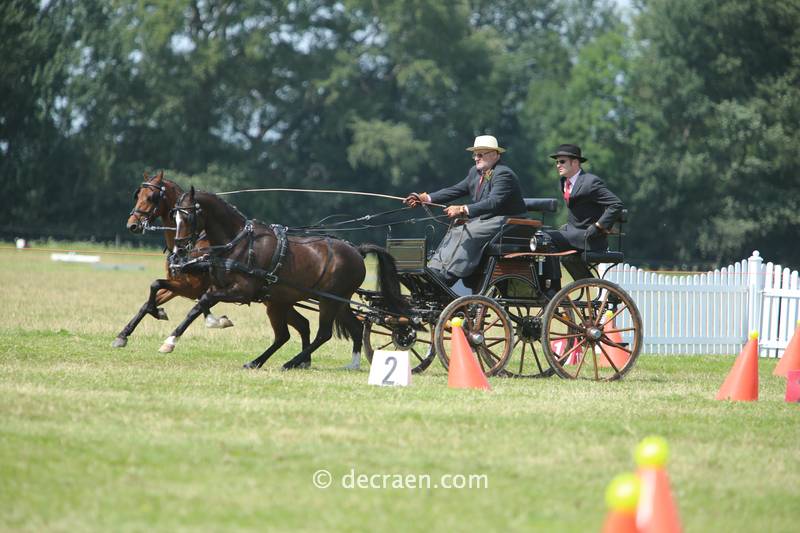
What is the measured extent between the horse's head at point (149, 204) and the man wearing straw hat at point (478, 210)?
2.45 metres

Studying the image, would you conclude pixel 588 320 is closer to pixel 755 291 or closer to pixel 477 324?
pixel 477 324

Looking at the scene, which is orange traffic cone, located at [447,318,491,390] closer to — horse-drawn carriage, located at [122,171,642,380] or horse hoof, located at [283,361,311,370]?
horse-drawn carriage, located at [122,171,642,380]

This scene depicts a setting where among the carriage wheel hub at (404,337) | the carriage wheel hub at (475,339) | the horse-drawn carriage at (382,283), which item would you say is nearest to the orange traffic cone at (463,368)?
the horse-drawn carriage at (382,283)

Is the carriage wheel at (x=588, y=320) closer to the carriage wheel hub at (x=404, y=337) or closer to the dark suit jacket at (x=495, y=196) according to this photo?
the dark suit jacket at (x=495, y=196)

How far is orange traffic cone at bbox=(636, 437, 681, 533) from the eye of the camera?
4.26m

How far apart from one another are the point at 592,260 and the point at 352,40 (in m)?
46.8

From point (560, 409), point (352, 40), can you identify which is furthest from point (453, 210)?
point (352, 40)

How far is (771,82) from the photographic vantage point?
47625 millimetres

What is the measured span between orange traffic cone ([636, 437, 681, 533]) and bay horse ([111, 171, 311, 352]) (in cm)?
778

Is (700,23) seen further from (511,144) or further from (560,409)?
(560,409)

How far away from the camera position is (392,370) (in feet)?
32.8

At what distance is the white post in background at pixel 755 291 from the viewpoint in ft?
54.5

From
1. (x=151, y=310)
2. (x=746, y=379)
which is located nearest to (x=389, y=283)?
(x=151, y=310)

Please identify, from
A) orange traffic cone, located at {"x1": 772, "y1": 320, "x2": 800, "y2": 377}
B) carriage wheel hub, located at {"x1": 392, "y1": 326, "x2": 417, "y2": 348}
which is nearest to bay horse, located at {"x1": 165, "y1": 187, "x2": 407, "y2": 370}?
carriage wheel hub, located at {"x1": 392, "y1": 326, "x2": 417, "y2": 348}
